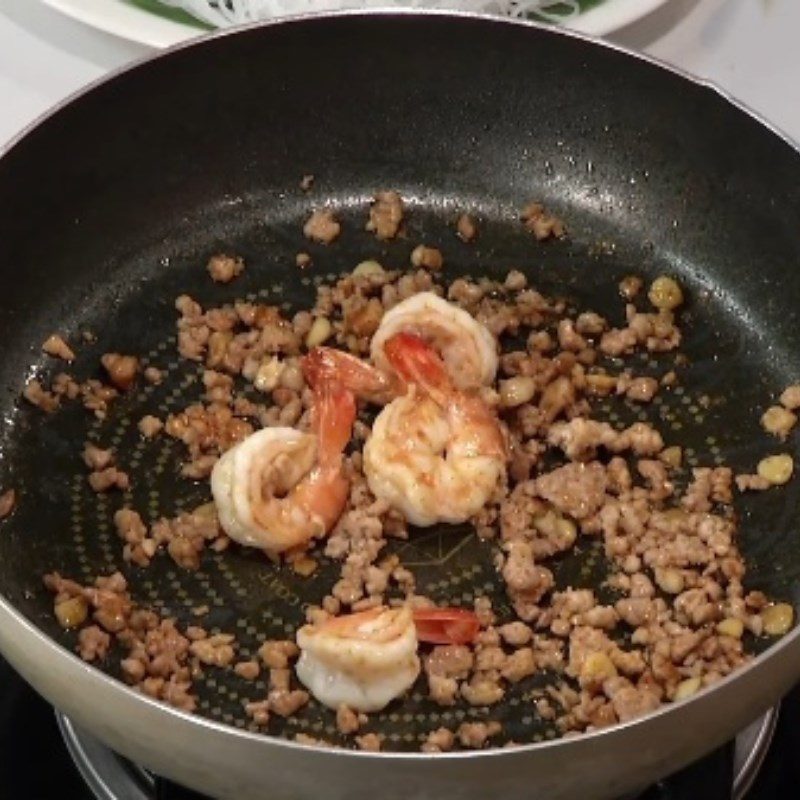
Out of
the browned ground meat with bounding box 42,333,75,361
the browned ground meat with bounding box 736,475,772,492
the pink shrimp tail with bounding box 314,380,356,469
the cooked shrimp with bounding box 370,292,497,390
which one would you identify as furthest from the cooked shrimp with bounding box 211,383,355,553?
the browned ground meat with bounding box 736,475,772,492

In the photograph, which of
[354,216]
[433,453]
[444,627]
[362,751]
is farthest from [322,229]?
[362,751]

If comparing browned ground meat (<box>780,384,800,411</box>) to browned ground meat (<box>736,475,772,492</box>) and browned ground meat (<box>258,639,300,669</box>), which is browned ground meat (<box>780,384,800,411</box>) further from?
browned ground meat (<box>258,639,300,669</box>)

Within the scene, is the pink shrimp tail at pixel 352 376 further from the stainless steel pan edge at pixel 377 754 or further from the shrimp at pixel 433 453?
the stainless steel pan edge at pixel 377 754

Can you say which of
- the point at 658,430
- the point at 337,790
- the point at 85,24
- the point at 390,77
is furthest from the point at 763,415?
the point at 85,24

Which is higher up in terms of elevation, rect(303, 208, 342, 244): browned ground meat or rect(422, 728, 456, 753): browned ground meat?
rect(303, 208, 342, 244): browned ground meat

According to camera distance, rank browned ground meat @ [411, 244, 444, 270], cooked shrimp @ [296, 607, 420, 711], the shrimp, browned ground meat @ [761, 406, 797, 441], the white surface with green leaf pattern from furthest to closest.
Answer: the white surface with green leaf pattern < browned ground meat @ [411, 244, 444, 270] < browned ground meat @ [761, 406, 797, 441] < the shrimp < cooked shrimp @ [296, 607, 420, 711]

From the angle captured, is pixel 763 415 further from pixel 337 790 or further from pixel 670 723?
pixel 337 790

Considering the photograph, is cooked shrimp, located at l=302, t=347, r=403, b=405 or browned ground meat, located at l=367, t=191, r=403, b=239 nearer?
cooked shrimp, located at l=302, t=347, r=403, b=405

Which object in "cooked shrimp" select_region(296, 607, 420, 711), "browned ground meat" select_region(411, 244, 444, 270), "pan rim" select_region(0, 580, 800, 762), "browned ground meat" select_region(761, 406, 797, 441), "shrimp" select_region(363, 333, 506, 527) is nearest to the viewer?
"pan rim" select_region(0, 580, 800, 762)
